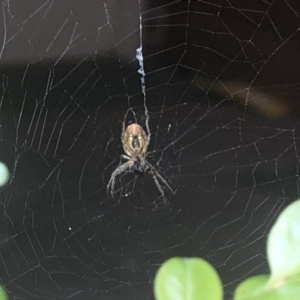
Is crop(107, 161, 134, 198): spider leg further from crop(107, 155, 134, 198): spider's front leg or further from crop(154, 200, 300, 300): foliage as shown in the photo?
crop(154, 200, 300, 300): foliage

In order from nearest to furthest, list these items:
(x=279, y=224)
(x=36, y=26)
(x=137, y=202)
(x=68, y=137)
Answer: (x=279, y=224), (x=36, y=26), (x=68, y=137), (x=137, y=202)

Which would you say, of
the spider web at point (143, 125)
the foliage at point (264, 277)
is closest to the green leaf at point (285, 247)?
the foliage at point (264, 277)

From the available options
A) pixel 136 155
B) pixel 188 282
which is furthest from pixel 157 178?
pixel 188 282

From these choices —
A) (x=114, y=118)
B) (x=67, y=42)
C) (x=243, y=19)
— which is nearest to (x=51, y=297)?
(x=114, y=118)

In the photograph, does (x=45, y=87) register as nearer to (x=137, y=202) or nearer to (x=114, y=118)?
(x=114, y=118)

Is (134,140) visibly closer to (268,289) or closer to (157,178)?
(157,178)

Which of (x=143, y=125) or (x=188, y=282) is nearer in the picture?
(x=188, y=282)

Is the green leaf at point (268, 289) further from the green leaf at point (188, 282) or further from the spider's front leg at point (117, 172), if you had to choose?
the spider's front leg at point (117, 172)
